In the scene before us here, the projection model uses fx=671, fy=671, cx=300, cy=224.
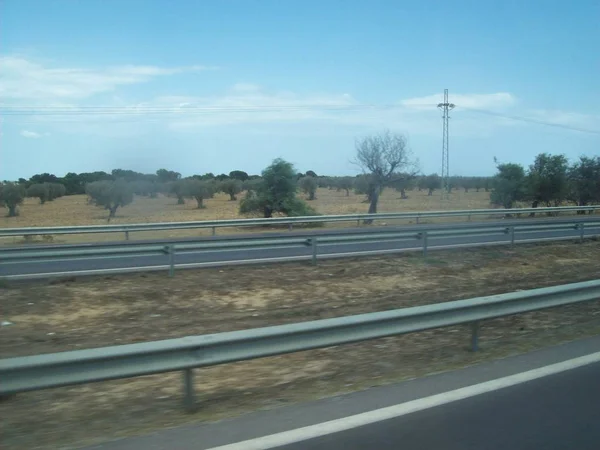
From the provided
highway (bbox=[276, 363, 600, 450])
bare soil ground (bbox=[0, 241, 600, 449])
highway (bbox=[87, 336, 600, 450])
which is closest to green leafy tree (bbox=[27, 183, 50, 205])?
bare soil ground (bbox=[0, 241, 600, 449])

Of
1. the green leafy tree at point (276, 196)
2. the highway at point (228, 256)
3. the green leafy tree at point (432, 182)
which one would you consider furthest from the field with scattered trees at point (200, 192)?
the green leafy tree at point (432, 182)

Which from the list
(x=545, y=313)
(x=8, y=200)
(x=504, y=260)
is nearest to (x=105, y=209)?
(x=8, y=200)

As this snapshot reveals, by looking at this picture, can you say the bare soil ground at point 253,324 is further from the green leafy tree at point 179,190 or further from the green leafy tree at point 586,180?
the green leafy tree at point 586,180

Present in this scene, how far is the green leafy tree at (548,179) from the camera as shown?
173ft

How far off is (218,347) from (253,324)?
4789 mm

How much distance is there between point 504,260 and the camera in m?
20.2

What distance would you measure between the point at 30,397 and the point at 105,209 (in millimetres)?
33776

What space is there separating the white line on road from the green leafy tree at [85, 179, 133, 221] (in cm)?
2844

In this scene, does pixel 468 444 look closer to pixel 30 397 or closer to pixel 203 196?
pixel 30 397

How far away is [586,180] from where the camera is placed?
182 ft

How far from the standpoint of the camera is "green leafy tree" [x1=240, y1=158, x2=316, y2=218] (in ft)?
143

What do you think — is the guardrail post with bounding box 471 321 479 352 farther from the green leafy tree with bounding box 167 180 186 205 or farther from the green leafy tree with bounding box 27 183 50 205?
the green leafy tree with bounding box 27 183 50 205

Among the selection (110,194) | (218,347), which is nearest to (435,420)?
(218,347)

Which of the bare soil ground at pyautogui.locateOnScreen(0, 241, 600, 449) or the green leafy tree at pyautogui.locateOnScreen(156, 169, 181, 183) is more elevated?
the green leafy tree at pyautogui.locateOnScreen(156, 169, 181, 183)
